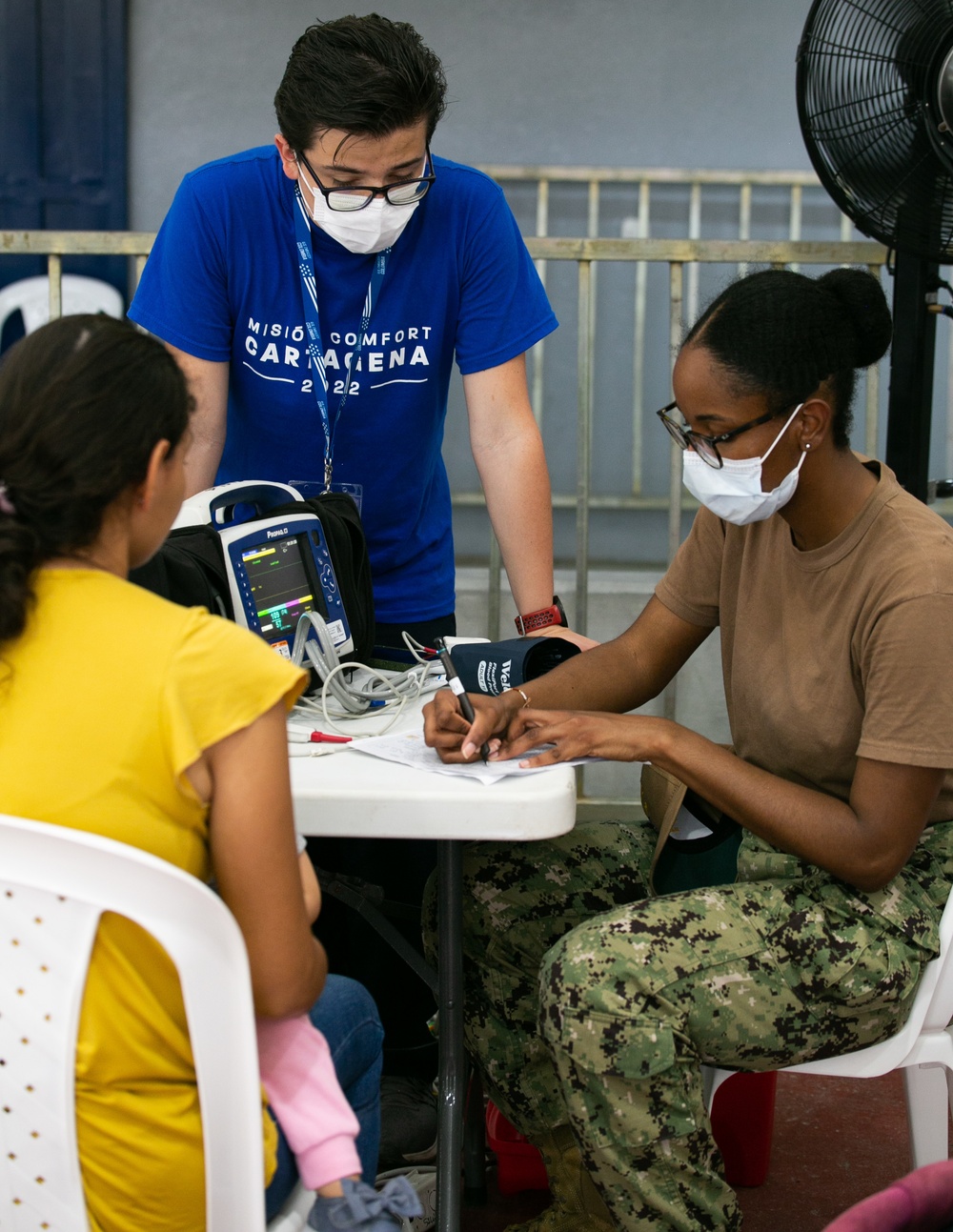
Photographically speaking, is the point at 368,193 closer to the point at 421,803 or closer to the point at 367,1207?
the point at 421,803

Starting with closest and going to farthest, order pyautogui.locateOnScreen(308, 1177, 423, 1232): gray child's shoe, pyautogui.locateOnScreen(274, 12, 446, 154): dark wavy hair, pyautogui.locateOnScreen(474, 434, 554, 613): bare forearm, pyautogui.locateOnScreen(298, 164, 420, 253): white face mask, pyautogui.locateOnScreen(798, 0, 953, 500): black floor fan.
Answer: pyautogui.locateOnScreen(308, 1177, 423, 1232): gray child's shoe → pyautogui.locateOnScreen(274, 12, 446, 154): dark wavy hair → pyautogui.locateOnScreen(298, 164, 420, 253): white face mask → pyautogui.locateOnScreen(474, 434, 554, 613): bare forearm → pyautogui.locateOnScreen(798, 0, 953, 500): black floor fan

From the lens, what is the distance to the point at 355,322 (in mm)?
1947

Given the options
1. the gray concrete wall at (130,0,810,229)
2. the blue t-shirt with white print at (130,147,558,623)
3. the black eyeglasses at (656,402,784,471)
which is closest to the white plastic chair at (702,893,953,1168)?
the black eyeglasses at (656,402,784,471)

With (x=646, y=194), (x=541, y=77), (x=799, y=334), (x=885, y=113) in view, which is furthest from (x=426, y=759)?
(x=541, y=77)

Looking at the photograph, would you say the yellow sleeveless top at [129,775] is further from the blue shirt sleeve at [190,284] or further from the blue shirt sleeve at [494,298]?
the blue shirt sleeve at [494,298]

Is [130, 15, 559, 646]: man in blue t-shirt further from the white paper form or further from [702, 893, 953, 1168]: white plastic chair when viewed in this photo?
[702, 893, 953, 1168]: white plastic chair

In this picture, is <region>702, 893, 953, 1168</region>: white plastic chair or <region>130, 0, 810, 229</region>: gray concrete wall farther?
<region>130, 0, 810, 229</region>: gray concrete wall

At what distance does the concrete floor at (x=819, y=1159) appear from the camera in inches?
73.4

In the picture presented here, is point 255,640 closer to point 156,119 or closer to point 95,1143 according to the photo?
point 95,1143

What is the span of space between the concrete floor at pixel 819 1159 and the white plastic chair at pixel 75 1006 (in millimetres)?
999

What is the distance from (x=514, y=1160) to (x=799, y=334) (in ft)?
4.13

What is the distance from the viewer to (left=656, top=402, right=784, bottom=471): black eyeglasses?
60.6 inches

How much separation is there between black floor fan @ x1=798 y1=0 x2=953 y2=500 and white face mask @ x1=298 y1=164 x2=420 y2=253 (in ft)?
2.83

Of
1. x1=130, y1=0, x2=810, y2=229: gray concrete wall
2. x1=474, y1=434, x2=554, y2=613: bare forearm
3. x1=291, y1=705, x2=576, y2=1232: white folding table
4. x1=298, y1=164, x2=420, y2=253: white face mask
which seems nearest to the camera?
Result: x1=291, y1=705, x2=576, y2=1232: white folding table
